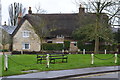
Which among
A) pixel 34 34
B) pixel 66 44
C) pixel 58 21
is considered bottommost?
pixel 66 44

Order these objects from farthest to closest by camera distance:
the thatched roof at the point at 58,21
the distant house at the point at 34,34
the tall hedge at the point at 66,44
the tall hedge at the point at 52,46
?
the thatched roof at the point at 58,21 < the distant house at the point at 34,34 < the tall hedge at the point at 66,44 < the tall hedge at the point at 52,46

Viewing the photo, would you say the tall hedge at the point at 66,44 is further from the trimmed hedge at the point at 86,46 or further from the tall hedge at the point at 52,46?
the trimmed hedge at the point at 86,46

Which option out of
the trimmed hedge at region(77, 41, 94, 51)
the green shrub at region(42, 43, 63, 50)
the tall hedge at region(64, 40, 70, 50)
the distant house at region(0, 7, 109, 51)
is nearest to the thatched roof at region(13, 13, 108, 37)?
the distant house at region(0, 7, 109, 51)

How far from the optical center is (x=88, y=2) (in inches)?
1508

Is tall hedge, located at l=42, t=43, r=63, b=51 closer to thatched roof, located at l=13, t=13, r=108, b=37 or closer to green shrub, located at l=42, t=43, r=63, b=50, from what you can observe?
green shrub, located at l=42, t=43, r=63, b=50

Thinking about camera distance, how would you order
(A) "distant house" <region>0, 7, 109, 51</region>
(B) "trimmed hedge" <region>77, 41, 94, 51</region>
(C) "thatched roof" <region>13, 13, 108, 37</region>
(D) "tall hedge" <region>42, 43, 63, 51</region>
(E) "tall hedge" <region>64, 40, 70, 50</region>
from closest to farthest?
(D) "tall hedge" <region>42, 43, 63, 51</region>
(B) "trimmed hedge" <region>77, 41, 94, 51</region>
(E) "tall hedge" <region>64, 40, 70, 50</region>
(A) "distant house" <region>0, 7, 109, 51</region>
(C) "thatched roof" <region>13, 13, 108, 37</region>

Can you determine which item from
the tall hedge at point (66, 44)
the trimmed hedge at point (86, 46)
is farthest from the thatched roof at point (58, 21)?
the trimmed hedge at point (86, 46)

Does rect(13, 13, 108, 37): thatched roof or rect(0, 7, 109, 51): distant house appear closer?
rect(0, 7, 109, 51): distant house

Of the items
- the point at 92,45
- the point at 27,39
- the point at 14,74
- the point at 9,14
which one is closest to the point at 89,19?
the point at 92,45

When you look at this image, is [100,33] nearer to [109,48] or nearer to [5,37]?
[109,48]

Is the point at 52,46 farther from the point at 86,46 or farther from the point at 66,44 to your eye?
the point at 86,46

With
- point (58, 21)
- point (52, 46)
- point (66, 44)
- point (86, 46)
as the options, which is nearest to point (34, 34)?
point (52, 46)

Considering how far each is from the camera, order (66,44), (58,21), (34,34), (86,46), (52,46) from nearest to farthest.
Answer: (52,46) < (86,46) < (66,44) < (34,34) < (58,21)

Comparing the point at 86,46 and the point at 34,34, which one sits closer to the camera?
the point at 86,46
